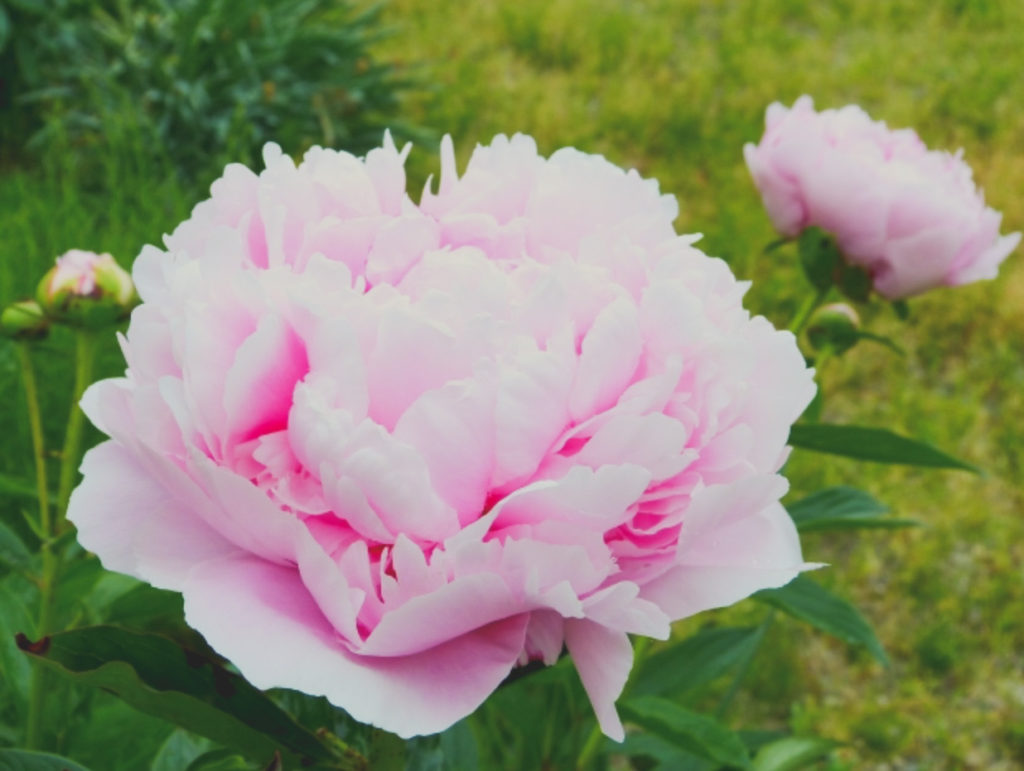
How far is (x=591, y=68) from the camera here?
3021 mm

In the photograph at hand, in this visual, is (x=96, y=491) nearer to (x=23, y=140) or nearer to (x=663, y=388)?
(x=663, y=388)

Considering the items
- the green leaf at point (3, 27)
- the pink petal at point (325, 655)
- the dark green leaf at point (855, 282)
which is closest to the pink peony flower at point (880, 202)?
the dark green leaf at point (855, 282)

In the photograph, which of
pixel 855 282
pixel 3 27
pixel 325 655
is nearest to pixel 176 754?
pixel 325 655

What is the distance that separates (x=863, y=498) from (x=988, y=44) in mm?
2735

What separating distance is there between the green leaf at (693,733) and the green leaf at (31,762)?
0.37 m

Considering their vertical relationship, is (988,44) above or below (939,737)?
above

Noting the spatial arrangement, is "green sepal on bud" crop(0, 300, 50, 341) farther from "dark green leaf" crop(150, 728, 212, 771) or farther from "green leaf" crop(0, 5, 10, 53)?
"green leaf" crop(0, 5, 10, 53)

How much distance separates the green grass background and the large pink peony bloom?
392 millimetres

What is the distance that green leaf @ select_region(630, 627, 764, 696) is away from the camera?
3.30 feet

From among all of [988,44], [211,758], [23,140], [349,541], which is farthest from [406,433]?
[988,44]

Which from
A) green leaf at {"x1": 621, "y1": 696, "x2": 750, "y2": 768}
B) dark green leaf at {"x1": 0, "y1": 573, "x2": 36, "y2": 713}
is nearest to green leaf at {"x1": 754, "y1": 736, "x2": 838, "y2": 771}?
green leaf at {"x1": 621, "y1": 696, "x2": 750, "y2": 768}

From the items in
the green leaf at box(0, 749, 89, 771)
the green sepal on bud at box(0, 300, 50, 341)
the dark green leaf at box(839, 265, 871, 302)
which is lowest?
the dark green leaf at box(839, 265, 871, 302)

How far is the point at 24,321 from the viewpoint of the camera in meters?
0.71

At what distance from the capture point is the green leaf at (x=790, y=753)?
0.92 meters
